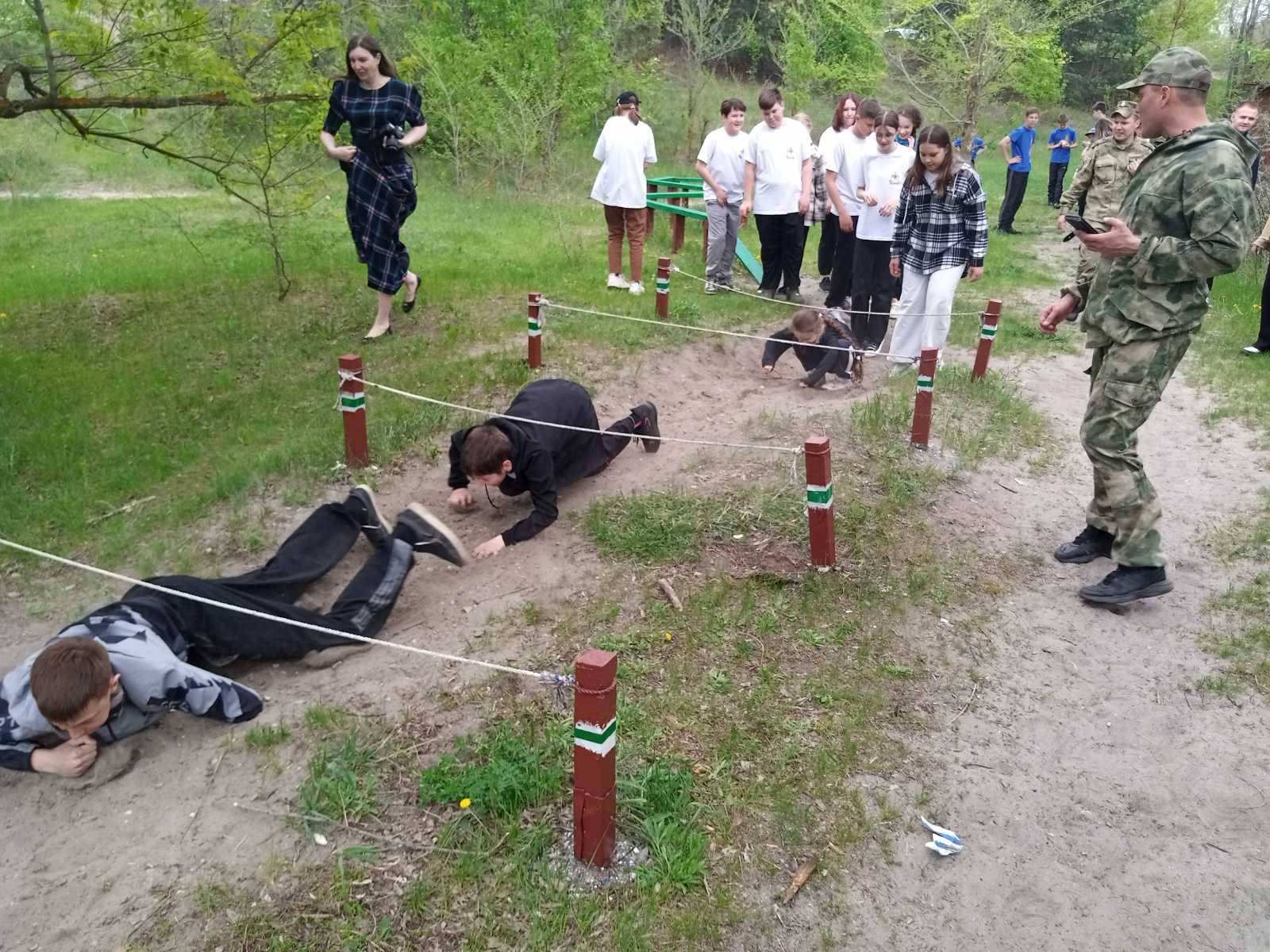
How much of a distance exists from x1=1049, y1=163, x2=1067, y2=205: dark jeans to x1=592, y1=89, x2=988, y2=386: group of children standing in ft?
37.5

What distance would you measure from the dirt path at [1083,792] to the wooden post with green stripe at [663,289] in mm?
4326

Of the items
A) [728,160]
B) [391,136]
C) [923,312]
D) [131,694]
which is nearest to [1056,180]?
[728,160]

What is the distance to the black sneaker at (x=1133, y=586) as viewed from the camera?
486cm

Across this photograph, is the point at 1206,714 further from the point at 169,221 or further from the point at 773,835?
the point at 169,221

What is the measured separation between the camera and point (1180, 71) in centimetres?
418

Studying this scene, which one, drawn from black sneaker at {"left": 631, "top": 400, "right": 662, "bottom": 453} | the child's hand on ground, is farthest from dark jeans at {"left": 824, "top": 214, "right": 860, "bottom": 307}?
the child's hand on ground

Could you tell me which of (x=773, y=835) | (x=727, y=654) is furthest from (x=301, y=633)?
(x=773, y=835)


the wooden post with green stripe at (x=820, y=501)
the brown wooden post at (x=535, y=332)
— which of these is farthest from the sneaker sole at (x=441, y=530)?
the brown wooden post at (x=535, y=332)

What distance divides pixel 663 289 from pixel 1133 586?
5.43 meters

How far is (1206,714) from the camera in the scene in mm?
4195

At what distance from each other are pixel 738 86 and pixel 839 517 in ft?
90.3

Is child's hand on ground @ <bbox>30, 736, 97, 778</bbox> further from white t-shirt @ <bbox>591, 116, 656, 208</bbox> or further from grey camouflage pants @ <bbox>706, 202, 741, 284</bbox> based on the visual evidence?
grey camouflage pants @ <bbox>706, 202, 741, 284</bbox>

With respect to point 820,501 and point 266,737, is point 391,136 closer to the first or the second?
point 820,501

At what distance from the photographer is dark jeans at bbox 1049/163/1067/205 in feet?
65.0
